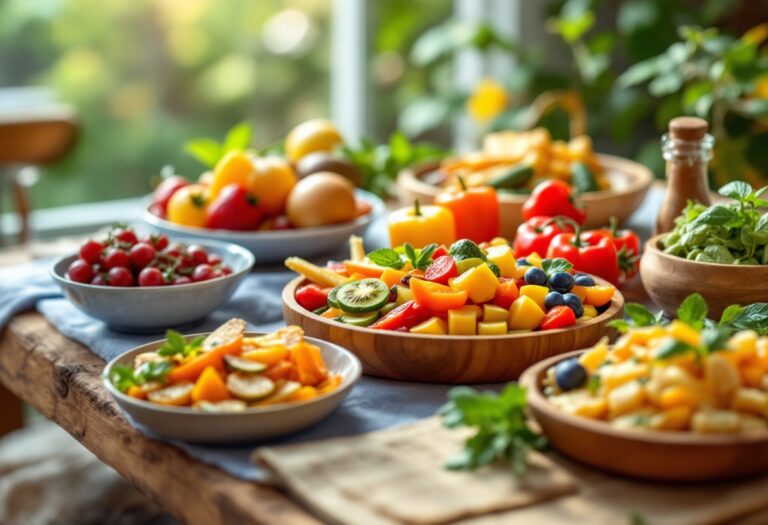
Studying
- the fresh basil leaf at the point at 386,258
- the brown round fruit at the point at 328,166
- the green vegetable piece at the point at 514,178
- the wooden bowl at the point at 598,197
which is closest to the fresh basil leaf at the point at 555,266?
the fresh basil leaf at the point at 386,258

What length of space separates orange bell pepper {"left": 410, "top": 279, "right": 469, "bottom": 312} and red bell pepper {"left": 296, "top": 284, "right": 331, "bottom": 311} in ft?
0.68

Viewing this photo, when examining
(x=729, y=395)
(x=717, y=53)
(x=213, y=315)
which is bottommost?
(x=213, y=315)

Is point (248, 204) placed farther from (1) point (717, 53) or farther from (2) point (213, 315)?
(1) point (717, 53)

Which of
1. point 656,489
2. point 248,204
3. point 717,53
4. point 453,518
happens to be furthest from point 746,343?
point 717,53

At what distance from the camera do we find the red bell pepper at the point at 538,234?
185 centimetres

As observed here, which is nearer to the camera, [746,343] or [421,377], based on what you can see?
[746,343]

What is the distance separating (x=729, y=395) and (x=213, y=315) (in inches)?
36.1

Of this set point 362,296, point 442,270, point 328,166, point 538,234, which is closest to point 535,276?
point 442,270

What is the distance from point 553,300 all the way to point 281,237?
70 cm

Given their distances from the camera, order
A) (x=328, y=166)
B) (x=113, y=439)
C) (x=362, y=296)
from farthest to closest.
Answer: (x=328, y=166)
(x=362, y=296)
(x=113, y=439)

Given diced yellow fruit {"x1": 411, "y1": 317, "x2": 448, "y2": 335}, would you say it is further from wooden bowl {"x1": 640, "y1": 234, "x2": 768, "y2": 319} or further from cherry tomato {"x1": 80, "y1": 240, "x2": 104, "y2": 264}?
cherry tomato {"x1": 80, "y1": 240, "x2": 104, "y2": 264}

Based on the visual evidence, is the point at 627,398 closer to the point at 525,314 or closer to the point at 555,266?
the point at 525,314

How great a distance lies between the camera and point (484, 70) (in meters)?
4.22

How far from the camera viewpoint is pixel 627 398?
1.11 m
